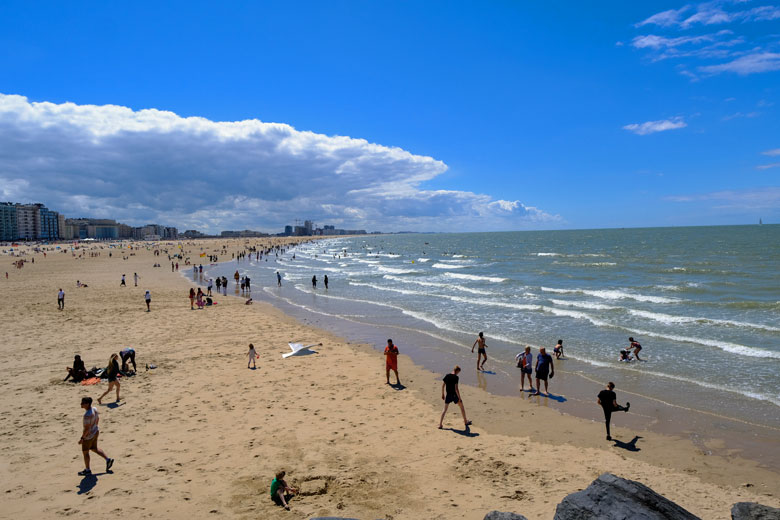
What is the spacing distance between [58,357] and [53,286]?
24.2m

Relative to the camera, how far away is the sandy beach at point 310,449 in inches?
249

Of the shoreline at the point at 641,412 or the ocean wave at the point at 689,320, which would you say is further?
the ocean wave at the point at 689,320

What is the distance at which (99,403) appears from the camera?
988 centimetres

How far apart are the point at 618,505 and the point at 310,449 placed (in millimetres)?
5374

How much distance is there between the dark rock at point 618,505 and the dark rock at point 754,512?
424 mm

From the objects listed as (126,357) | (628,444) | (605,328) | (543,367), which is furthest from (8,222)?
(628,444)

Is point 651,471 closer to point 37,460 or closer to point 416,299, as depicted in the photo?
point 37,460

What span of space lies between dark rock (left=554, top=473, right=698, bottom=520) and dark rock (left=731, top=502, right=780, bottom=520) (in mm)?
424

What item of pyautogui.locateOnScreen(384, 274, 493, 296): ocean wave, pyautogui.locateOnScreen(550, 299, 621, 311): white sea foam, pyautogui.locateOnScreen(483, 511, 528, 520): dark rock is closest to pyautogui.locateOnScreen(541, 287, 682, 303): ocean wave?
pyautogui.locateOnScreen(550, 299, 621, 311): white sea foam

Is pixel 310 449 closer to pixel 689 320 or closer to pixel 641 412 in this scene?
pixel 641 412

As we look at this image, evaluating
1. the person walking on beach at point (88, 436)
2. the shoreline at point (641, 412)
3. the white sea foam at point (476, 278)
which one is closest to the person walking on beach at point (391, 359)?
the shoreline at point (641, 412)

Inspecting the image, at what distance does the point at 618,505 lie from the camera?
421 cm

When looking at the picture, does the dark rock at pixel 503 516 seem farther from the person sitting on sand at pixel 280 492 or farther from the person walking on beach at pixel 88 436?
the person walking on beach at pixel 88 436

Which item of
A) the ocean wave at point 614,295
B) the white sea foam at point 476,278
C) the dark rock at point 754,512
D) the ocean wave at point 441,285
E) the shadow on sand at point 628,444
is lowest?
the shadow on sand at point 628,444
